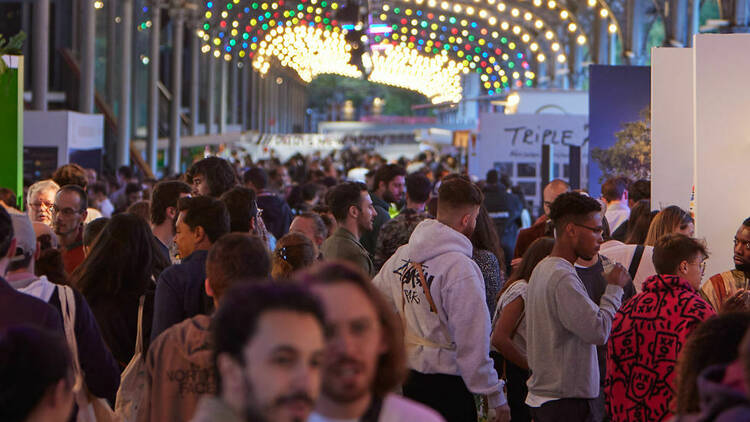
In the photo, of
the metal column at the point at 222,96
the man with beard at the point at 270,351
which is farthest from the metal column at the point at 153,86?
the man with beard at the point at 270,351

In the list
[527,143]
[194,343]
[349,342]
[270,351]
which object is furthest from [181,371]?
[527,143]

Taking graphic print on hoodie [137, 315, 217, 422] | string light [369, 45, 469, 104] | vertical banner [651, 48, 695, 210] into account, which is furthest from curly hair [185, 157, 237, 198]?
string light [369, 45, 469, 104]

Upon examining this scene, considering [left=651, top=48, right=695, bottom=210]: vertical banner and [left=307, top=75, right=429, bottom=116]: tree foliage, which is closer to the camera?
[left=651, top=48, right=695, bottom=210]: vertical banner

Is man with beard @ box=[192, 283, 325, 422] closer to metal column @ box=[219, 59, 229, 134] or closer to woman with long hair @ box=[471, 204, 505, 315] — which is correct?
woman with long hair @ box=[471, 204, 505, 315]

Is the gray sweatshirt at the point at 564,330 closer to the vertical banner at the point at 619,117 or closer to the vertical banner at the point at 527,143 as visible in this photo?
the vertical banner at the point at 619,117

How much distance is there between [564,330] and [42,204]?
3957 mm

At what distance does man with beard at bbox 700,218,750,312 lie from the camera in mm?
5453

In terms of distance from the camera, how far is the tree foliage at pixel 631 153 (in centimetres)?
1147

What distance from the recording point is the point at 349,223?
21.6ft

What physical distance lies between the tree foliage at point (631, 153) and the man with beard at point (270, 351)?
32.3 ft

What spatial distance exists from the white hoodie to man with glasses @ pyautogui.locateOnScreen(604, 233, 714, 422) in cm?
51

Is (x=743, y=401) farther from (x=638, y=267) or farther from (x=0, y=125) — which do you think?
(x=0, y=125)

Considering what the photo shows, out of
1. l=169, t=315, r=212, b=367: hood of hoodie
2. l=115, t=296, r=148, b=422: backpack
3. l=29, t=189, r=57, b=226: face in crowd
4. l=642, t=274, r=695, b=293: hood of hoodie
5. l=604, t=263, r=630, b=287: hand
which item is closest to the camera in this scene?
l=169, t=315, r=212, b=367: hood of hoodie

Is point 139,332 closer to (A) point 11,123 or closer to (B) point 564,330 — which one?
(B) point 564,330
